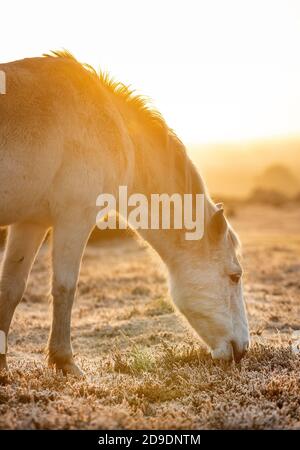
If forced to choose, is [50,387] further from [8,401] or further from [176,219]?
[176,219]

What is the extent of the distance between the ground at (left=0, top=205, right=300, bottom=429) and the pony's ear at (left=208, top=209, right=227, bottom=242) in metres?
0.79

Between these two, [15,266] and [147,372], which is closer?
[147,372]

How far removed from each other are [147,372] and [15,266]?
5.87ft

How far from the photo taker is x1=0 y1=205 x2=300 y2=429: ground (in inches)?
181

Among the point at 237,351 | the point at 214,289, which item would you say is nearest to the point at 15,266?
the point at 214,289

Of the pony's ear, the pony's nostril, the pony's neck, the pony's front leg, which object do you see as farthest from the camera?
the pony's neck

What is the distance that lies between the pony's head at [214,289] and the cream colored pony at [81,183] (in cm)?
1

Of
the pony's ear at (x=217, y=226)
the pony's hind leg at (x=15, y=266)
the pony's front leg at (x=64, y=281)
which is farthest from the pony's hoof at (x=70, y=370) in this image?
the pony's ear at (x=217, y=226)

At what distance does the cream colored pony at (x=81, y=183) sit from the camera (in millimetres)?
5496

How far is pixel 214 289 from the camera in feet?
21.3

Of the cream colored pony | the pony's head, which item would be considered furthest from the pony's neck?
the pony's head

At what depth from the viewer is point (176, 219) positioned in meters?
6.70

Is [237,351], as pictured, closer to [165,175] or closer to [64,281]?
[64,281]

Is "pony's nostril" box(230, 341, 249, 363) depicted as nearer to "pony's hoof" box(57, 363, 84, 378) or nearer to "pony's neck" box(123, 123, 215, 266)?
"pony's neck" box(123, 123, 215, 266)
